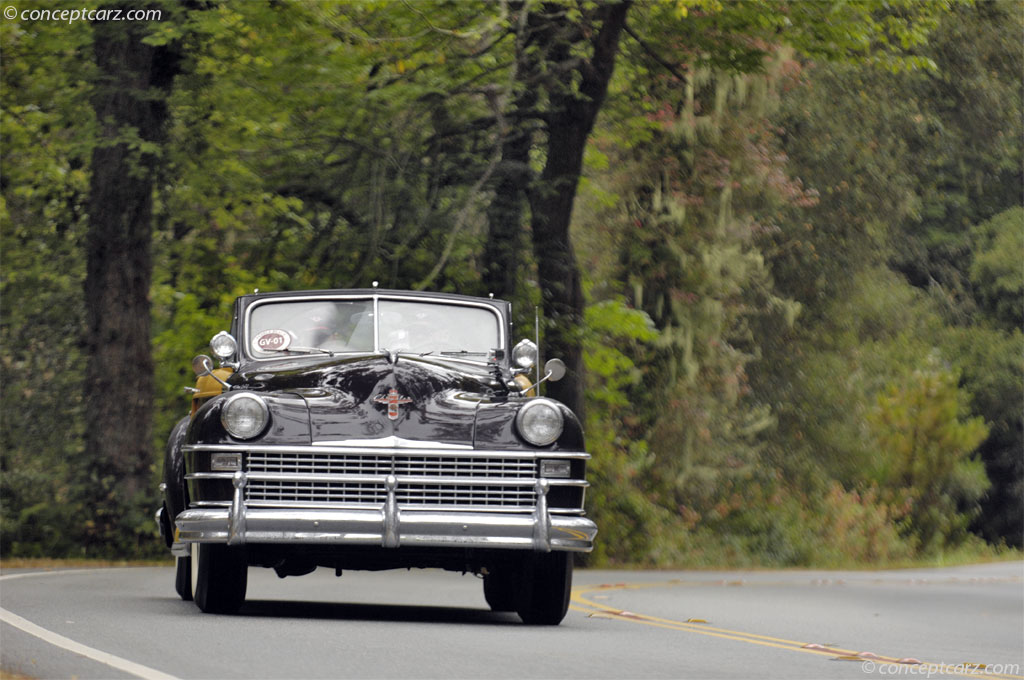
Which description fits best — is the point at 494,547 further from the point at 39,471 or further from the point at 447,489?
the point at 39,471

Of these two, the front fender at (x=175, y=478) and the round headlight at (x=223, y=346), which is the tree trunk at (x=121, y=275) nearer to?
the front fender at (x=175, y=478)

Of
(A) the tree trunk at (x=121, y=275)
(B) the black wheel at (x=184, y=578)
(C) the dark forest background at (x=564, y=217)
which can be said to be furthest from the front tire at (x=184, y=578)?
(A) the tree trunk at (x=121, y=275)

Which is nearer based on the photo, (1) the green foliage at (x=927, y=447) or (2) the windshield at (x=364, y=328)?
(2) the windshield at (x=364, y=328)

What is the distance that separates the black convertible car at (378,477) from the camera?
430 inches

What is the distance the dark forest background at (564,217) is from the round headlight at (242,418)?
9.98 m

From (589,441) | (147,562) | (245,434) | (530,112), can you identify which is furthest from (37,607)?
(589,441)

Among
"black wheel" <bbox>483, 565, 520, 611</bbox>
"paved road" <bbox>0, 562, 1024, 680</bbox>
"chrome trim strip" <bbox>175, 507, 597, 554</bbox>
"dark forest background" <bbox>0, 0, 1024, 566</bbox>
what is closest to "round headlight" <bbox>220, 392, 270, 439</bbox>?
"chrome trim strip" <bbox>175, 507, 597, 554</bbox>

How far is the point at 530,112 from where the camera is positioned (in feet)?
74.4

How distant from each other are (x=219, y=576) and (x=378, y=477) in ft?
4.41

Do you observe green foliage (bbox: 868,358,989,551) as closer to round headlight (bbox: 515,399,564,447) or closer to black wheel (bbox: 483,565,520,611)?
black wheel (bbox: 483,565,520,611)

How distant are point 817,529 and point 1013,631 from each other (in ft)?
64.0

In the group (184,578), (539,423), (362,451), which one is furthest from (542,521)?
(184,578)

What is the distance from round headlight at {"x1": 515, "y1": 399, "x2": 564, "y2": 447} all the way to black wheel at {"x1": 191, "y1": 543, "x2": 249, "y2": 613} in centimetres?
200

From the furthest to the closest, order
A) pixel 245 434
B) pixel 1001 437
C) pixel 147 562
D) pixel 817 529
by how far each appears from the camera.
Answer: pixel 1001 437 → pixel 817 529 → pixel 147 562 → pixel 245 434
